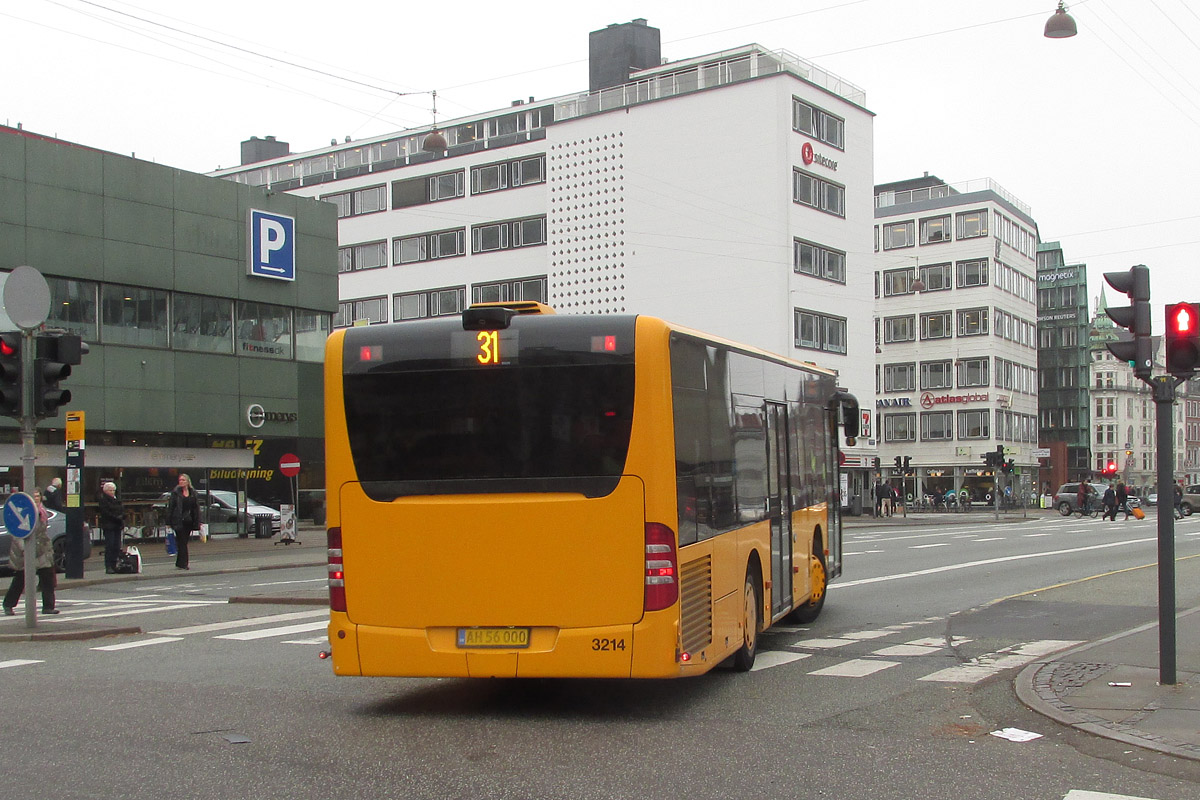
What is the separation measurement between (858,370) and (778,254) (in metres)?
8.63

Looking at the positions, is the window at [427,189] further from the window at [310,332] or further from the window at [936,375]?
the window at [936,375]

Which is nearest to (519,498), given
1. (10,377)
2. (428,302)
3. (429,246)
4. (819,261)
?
(10,377)

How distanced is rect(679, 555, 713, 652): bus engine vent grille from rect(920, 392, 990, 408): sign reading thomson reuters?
80400 mm

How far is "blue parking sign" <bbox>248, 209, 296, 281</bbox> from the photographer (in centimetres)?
3744

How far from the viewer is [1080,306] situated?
114875 millimetres

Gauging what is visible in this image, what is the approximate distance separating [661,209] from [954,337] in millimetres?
32883

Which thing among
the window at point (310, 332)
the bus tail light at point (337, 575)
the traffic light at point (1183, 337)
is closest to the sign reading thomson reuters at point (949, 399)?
the window at point (310, 332)

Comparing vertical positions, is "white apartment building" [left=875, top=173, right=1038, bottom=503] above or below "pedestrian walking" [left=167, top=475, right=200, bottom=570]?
above

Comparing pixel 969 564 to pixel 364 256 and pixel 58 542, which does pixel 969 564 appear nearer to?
pixel 58 542

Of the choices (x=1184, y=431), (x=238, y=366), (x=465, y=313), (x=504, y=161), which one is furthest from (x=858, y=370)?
(x=1184, y=431)

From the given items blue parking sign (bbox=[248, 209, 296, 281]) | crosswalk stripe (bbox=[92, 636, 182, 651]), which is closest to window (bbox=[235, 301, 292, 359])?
blue parking sign (bbox=[248, 209, 296, 281])

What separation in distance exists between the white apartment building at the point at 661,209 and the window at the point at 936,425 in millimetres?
23371

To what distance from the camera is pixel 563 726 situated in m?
8.46

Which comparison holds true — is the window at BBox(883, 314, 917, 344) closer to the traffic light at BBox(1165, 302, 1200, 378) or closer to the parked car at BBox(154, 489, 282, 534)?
the parked car at BBox(154, 489, 282, 534)
